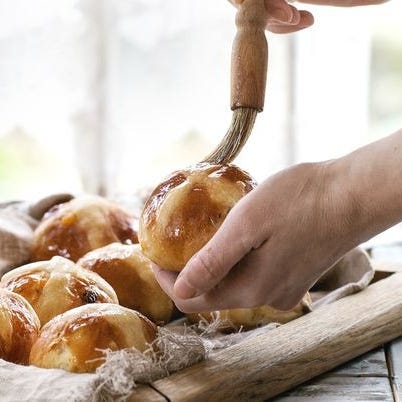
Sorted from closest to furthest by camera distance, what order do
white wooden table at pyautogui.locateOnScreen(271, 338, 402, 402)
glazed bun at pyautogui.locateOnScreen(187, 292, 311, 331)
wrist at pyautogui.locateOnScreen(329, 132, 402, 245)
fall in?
wrist at pyautogui.locateOnScreen(329, 132, 402, 245), white wooden table at pyautogui.locateOnScreen(271, 338, 402, 402), glazed bun at pyautogui.locateOnScreen(187, 292, 311, 331)

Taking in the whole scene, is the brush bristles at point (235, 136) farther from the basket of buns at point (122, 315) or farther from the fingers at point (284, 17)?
the fingers at point (284, 17)

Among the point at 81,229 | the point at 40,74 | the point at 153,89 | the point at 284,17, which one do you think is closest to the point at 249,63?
the point at 284,17

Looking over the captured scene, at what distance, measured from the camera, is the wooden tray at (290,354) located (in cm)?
90

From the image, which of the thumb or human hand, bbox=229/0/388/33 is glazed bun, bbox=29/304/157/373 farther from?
human hand, bbox=229/0/388/33

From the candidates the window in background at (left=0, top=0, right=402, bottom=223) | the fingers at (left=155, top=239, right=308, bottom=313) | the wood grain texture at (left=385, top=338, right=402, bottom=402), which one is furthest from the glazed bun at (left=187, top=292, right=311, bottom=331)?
the window in background at (left=0, top=0, right=402, bottom=223)

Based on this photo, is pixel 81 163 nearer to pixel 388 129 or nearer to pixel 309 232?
pixel 388 129

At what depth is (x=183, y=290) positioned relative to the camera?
0.90 metres

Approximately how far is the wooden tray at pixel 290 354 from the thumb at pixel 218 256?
0.10 m

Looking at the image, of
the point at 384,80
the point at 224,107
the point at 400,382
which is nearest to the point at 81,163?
the point at 224,107

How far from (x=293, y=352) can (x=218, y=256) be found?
21 centimetres

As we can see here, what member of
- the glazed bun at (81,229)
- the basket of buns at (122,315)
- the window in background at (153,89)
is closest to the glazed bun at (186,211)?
the basket of buns at (122,315)

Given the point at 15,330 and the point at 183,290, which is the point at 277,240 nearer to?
the point at 183,290

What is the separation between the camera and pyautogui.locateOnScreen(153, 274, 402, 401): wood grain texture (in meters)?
0.91

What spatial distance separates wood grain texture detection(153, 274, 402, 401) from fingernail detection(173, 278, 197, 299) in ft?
0.31
